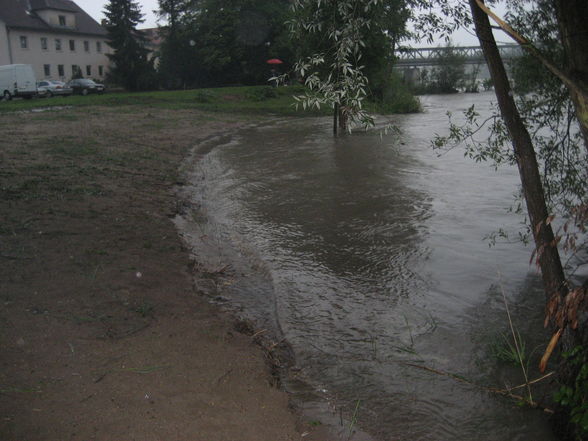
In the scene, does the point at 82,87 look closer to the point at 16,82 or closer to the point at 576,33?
the point at 16,82

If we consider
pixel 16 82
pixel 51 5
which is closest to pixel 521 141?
A: pixel 16 82

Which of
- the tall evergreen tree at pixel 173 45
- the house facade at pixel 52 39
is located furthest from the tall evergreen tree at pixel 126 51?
the house facade at pixel 52 39

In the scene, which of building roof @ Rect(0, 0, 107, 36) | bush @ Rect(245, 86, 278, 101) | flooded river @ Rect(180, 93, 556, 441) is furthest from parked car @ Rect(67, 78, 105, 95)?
flooded river @ Rect(180, 93, 556, 441)

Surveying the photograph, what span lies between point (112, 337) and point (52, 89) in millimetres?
46110

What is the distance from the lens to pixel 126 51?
54.3 meters

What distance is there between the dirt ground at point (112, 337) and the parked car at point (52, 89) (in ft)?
126

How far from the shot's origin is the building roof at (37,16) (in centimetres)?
5659

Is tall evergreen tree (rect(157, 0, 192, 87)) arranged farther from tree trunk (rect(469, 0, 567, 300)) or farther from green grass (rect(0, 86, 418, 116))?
tree trunk (rect(469, 0, 567, 300))

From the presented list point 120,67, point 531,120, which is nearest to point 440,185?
point 531,120

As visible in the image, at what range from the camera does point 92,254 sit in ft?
25.0

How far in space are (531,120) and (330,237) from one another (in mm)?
4240

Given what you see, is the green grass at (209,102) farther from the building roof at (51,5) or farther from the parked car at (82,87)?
the building roof at (51,5)

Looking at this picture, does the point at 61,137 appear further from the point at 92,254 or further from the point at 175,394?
the point at 175,394

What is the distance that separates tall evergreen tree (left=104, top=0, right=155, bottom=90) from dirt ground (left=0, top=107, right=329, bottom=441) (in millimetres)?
46294
